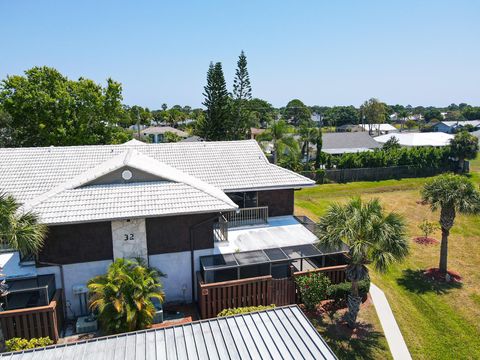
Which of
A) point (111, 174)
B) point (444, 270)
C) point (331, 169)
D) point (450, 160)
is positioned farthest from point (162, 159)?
point (450, 160)

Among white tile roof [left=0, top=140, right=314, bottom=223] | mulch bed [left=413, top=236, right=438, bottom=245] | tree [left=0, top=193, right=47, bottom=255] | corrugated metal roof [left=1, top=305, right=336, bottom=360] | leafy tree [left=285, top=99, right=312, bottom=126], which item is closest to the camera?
corrugated metal roof [left=1, top=305, right=336, bottom=360]

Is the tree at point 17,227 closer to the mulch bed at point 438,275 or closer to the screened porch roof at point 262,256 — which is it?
the screened porch roof at point 262,256

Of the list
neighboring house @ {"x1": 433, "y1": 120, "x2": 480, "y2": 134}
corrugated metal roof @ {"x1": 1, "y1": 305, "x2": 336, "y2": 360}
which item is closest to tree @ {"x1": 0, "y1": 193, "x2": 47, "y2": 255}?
corrugated metal roof @ {"x1": 1, "y1": 305, "x2": 336, "y2": 360}

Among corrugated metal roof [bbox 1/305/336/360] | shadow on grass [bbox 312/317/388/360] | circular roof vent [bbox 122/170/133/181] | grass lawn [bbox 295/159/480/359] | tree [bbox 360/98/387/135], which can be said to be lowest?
grass lawn [bbox 295/159/480/359]

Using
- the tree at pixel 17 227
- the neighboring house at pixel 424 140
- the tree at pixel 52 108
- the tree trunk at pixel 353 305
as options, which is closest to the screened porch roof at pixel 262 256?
the tree trunk at pixel 353 305

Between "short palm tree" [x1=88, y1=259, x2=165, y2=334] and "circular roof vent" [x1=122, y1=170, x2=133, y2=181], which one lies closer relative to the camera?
"short palm tree" [x1=88, y1=259, x2=165, y2=334]

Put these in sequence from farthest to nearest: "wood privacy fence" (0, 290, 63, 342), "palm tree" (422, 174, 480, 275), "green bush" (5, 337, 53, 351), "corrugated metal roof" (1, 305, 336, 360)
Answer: "palm tree" (422, 174, 480, 275), "wood privacy fence" (0, 290, 63, 342), "green bush" (5, 337, 53, 351), "corrugated metal roof" (1, 305, 336, 360)

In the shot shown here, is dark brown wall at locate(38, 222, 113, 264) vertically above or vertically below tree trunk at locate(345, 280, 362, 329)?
above

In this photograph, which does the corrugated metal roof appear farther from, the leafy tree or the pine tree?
the leafy tree
